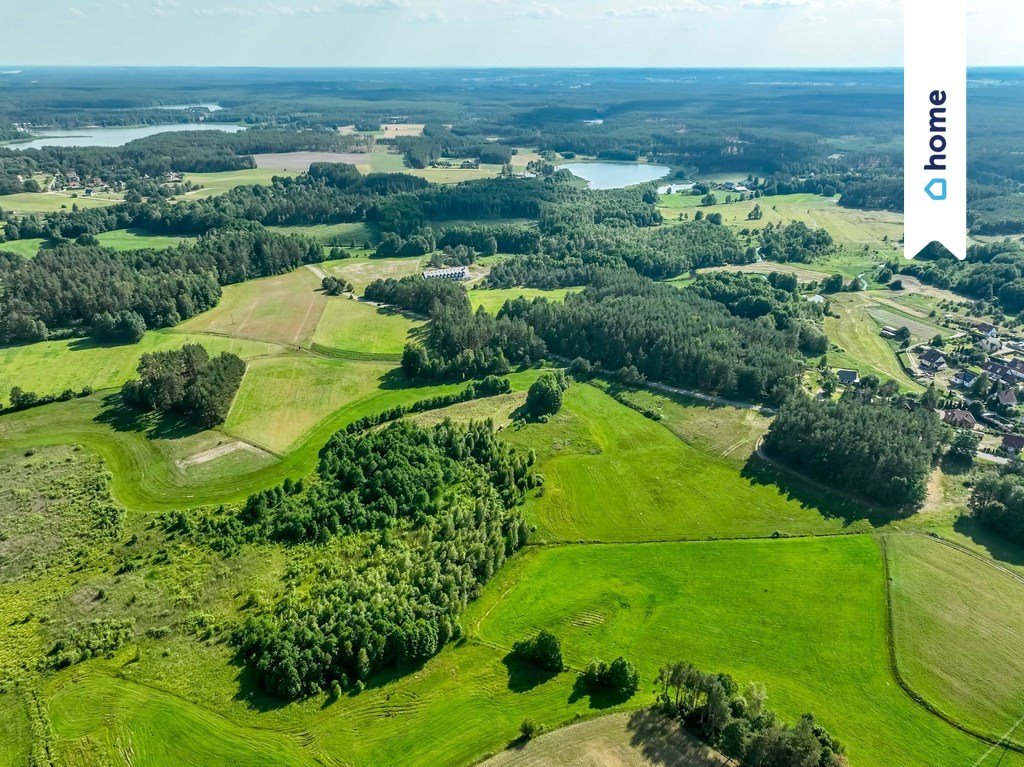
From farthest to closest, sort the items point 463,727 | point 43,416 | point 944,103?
point 43,416
point 463,727
point 944,103

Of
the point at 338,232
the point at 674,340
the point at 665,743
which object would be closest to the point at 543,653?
the point at 665,743

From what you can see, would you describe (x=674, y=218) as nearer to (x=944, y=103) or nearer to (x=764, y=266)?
(x=764, y=266)

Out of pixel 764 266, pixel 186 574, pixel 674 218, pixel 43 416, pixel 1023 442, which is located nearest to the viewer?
pixel 186 574

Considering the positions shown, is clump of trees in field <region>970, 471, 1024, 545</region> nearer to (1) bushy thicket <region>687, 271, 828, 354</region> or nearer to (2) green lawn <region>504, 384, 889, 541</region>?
(2) green lawn <region>504, 384, 889, 541</region>

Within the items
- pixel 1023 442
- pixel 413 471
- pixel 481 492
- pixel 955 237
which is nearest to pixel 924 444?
pixel 1023 442

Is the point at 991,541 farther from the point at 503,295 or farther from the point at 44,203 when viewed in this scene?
the point at 44,203

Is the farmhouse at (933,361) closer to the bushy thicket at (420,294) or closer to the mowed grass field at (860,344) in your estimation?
the mowed grass field at (860,344)
